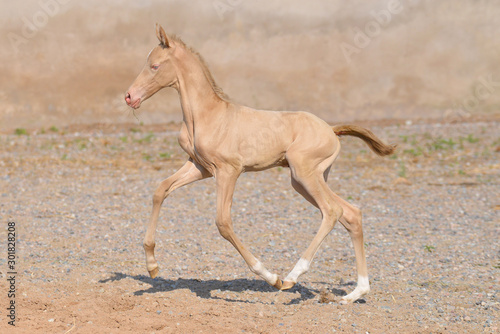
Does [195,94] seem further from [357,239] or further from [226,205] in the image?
[357,239]

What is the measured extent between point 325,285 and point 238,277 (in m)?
1.12

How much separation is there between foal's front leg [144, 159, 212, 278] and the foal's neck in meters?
0.43

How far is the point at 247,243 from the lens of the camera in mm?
10273

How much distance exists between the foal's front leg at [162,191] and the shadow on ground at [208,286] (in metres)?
0.59

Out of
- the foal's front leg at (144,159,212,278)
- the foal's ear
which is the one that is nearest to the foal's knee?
the foal's front leg at (144,159,212,278)

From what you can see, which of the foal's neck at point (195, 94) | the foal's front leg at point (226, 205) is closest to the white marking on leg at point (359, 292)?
the foal's front leg at point (226, 205)

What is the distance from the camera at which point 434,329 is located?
632 centimetres

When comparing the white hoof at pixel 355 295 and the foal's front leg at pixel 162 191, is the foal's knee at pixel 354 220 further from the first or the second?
the foal's front leg at pixel 162 191

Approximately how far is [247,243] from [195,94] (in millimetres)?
4026

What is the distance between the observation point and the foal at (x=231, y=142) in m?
6.59

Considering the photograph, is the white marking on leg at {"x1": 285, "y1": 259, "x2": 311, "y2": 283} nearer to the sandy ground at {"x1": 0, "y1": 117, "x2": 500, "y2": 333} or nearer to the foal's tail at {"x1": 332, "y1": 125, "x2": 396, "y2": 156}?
the sandy ground at {"x1": 0, "y1": 117, "x2": 500, "y2": 333}

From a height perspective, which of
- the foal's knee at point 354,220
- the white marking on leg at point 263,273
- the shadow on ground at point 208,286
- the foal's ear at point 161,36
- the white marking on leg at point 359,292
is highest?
the foal's ear at point 161,36

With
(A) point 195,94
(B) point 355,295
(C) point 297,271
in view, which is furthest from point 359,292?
(A) point 195,94

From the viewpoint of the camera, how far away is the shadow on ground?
7430 mm
